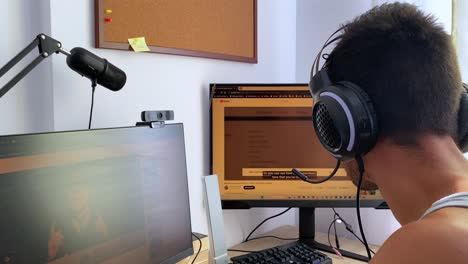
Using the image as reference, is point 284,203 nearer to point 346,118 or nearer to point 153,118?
point 153,118

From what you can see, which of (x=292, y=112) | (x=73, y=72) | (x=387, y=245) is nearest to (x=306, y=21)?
(x=292, y=112)

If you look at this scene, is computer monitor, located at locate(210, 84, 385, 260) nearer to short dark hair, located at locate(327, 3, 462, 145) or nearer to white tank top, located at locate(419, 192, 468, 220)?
short dark hair, located at locate(327, 3, 462, 145)

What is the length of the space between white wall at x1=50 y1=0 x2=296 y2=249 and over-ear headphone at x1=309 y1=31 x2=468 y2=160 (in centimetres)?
59

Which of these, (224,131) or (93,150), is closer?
(93,150)

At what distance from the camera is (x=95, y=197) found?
0.94 m

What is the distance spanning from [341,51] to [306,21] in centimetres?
116

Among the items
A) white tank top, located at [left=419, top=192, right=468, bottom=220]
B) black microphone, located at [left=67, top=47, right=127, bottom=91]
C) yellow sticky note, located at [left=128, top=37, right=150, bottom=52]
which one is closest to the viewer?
white tank top, located at [left=419, top=192, right=468, bottom=220]

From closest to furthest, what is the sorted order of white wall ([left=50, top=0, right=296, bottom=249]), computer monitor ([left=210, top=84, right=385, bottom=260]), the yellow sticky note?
white wall ([left=50, top=0, right=296, bottom=249])
the yellow sticky note
computer monitor ([left=210, top=84, right=385, bottom=260])

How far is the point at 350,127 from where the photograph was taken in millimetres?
793

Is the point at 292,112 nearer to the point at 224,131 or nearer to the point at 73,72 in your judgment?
the point at 224,131

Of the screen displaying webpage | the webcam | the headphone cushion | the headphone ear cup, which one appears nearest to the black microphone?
the webcam

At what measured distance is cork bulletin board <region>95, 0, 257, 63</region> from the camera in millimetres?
1204

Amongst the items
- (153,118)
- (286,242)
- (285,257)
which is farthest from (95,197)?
(286,242)

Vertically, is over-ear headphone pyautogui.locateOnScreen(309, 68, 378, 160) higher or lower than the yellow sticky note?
lower
